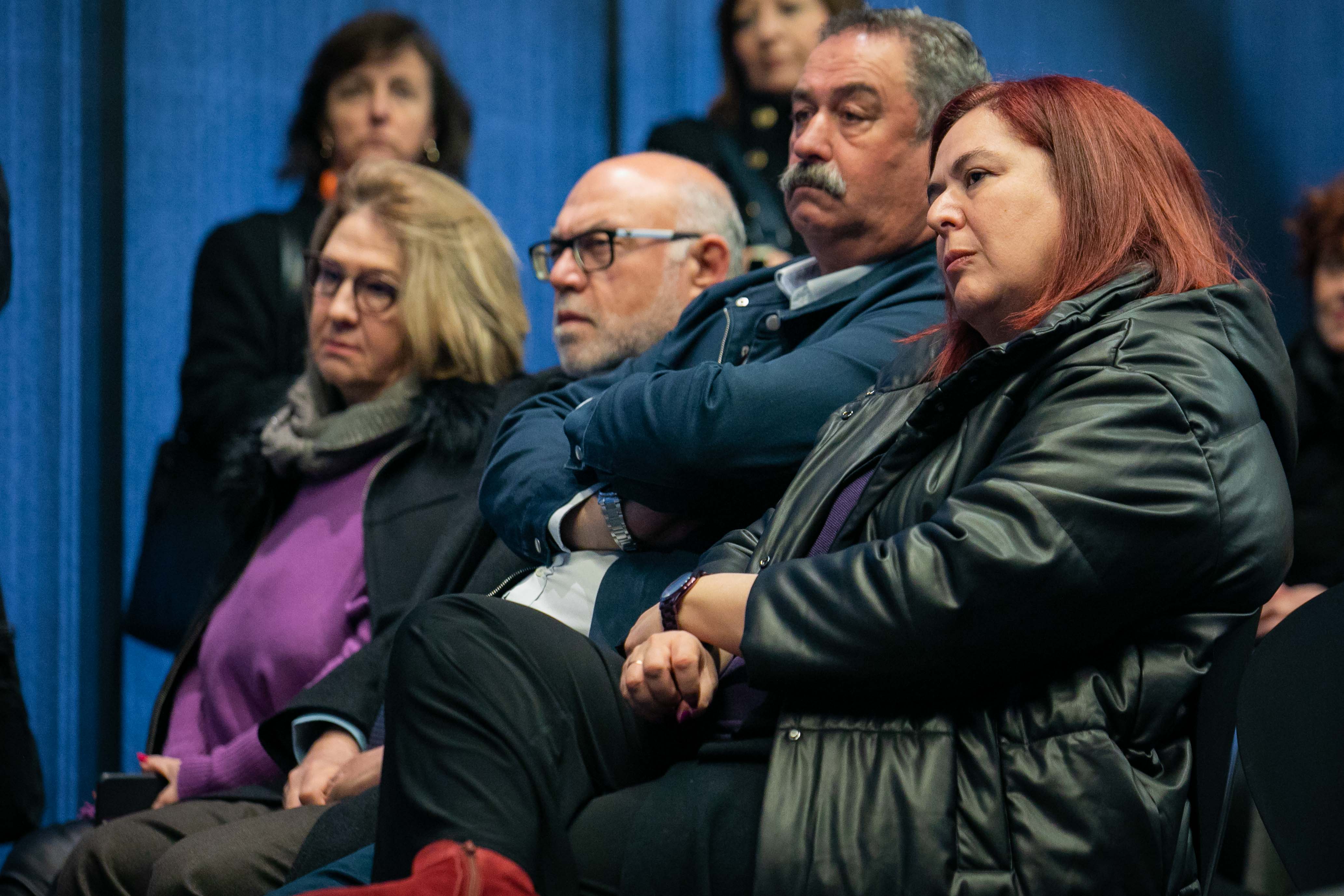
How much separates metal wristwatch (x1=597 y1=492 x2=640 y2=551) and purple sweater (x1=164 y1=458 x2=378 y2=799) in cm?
69

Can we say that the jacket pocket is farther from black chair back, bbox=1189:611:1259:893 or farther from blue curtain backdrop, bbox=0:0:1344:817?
blue curtain backdrop, bbox=0:0:1344:817

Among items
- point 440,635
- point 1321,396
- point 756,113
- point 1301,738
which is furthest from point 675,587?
point 1321,396

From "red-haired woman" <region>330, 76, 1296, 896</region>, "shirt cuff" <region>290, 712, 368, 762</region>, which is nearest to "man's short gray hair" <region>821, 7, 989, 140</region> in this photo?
"red-haired woman" <region>330, 76, 1296, 896</region>

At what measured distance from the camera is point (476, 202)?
9.69ft

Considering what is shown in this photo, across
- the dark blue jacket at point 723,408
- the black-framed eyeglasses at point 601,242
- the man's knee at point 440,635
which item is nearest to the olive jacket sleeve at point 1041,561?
the man's knee at point 440,635

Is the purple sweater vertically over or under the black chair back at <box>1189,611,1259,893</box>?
under

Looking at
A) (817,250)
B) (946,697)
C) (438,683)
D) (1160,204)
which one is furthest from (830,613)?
(817,250)

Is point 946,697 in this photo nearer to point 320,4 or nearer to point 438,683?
point 438,683

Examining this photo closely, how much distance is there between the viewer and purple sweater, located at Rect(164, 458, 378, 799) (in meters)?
2.40

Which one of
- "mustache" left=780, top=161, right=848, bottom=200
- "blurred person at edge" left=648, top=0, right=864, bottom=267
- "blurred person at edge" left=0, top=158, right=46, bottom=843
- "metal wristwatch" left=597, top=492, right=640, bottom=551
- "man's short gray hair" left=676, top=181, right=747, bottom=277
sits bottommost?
"blurred person at edge" left=0, top=158, right=46, bottom=843

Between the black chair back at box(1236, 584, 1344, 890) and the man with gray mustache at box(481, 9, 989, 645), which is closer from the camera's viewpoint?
the black chair back at box(1236, 584, 1344, 890)

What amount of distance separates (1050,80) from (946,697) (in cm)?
73

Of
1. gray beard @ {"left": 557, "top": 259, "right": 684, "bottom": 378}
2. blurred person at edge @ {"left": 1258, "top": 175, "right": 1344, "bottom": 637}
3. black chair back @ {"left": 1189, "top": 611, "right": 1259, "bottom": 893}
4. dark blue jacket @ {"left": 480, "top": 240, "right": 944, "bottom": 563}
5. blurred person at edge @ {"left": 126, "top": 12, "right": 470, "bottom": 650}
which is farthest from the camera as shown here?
blurred person at edge @ {"left": 126, "top": 12, "right": 470, "bottom": 650}

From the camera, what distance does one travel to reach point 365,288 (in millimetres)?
2807
